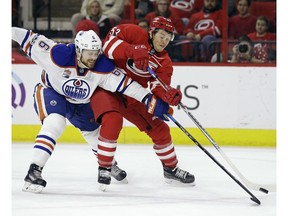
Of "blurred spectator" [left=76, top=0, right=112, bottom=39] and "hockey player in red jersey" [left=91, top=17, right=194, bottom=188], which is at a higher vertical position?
"blurred spectator" [left=76, top=0, right=112, bottom=39]

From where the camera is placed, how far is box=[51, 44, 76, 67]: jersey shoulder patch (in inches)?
133

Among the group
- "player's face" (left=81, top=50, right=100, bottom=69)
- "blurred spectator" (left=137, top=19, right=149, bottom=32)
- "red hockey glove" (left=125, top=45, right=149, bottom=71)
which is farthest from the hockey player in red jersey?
"blurred spectator" (left=137, top=19, right=149, bottom=32)

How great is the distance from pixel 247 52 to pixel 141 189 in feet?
7.68

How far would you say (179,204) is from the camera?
3.07 metres

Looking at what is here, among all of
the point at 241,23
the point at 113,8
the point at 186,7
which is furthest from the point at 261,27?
the point at 113,8

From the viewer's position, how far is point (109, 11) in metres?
5.59

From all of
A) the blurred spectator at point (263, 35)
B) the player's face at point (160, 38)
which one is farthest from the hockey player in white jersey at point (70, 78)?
the blurred spectator at point (263, 35)

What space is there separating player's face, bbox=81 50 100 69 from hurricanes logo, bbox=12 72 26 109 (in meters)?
2.14

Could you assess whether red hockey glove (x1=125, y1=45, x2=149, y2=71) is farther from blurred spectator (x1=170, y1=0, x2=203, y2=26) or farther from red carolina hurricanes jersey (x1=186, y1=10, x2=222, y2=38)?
blurred spectator (x1=170, y1=0, x2=203, y2=26)

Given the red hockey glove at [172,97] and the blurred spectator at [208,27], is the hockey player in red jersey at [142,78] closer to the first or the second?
the red hockey glove at [172,97]

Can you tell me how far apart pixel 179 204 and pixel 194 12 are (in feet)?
9.79

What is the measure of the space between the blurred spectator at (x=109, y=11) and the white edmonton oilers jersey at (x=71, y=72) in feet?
7.18

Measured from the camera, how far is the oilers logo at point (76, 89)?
338 cm

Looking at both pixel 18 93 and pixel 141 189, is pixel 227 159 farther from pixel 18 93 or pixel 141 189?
pixel 18 93
